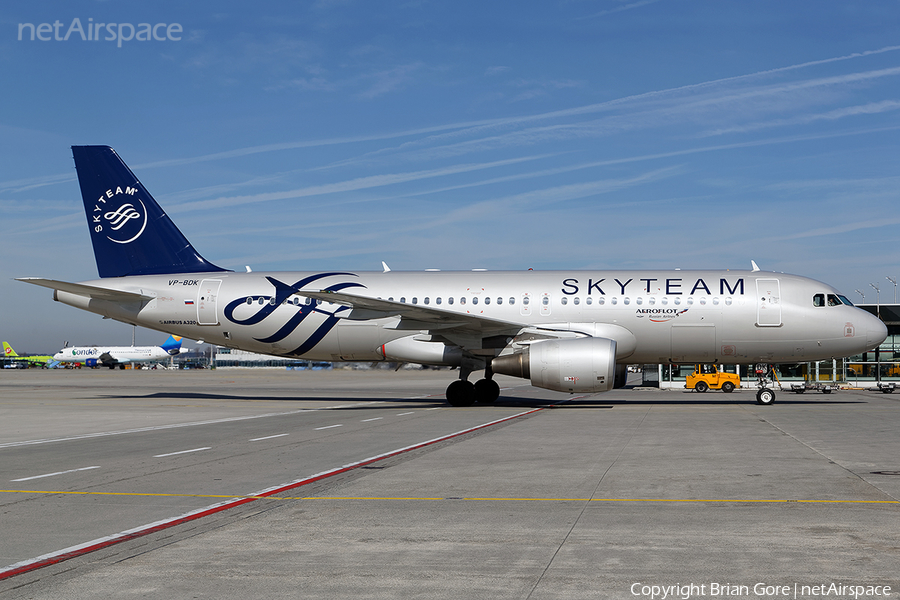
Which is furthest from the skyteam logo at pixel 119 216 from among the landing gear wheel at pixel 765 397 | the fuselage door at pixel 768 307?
the landing gear wheel at pixel 765 397

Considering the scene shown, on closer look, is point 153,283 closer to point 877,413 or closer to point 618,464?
point 618,464

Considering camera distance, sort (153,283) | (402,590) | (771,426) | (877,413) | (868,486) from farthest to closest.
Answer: (153,283) → (877,413) → (771,426) → (868,486) → (402,590)

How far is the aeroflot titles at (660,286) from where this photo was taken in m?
23.8

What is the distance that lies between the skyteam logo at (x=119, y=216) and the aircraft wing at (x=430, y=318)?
29.9 feet

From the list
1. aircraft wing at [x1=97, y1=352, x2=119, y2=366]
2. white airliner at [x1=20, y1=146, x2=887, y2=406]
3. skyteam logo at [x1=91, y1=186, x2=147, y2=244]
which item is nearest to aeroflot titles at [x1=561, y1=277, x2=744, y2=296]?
white airliner at [x1=20, y1=146, x2=887, y2=406]

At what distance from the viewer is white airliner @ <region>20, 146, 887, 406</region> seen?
2316cm

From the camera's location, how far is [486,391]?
24953 mm

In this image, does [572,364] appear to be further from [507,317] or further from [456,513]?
[456,513]

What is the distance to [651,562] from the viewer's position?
18.4 ft

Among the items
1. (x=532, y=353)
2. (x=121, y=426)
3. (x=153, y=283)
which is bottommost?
(x=121, y=426)

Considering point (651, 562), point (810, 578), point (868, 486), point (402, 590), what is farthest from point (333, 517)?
point (868, 486)

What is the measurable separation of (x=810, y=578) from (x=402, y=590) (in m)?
2.78

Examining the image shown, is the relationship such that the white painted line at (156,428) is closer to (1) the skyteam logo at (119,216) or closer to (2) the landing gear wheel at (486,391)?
(2) the landing gear wheel at (486,391)

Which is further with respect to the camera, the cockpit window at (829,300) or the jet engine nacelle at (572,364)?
the cockpit window at (829,300)
